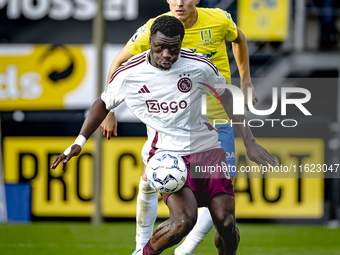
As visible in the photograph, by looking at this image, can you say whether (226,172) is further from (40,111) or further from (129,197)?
(40,111)

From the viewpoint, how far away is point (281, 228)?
746 centimetres

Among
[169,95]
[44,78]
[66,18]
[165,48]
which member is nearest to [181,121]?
[169,95]

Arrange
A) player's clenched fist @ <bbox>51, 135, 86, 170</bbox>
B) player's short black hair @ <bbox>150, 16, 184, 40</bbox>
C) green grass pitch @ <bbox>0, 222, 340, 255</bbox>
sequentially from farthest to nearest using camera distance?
green grass pitch @ <bbox>0, 222, 340, 255</bbox>
player's clenched fist @ <bbox>51, 135, 86, 170</bbox>
player's short black hair @ <bbox>150, 16, 184, 40</bbox>

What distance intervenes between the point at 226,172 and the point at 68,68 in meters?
4.62

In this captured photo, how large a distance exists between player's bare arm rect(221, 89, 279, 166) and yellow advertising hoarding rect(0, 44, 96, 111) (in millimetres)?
4235

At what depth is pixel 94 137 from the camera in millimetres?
7590

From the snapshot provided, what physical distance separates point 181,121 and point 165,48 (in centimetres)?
56

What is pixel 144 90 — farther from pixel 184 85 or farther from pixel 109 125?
pixel 109 125

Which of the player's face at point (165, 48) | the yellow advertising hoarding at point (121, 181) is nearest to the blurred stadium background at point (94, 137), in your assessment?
the yellow advertising hoarding at point (121, 181)

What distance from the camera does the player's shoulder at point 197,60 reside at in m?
3.60

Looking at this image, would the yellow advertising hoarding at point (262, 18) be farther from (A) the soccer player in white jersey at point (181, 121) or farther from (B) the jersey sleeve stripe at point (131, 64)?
(B) the jersey sleeve stripe at point (131, 64)

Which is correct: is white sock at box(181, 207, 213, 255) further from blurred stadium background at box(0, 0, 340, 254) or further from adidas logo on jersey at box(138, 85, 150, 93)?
blurred stadium background at box(0, 0, 340, 254)

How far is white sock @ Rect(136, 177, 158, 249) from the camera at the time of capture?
402 centimetres

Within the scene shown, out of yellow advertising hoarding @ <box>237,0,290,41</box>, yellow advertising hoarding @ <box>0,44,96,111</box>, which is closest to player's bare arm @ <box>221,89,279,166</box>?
yellow advertising hoarding @ <box>237,0,290,41</box>
